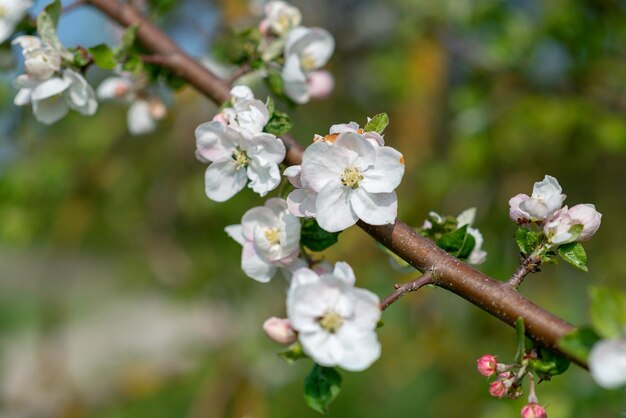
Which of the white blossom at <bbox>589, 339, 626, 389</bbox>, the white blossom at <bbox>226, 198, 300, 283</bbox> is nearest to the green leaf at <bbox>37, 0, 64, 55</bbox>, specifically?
the white blossom at <bbox>226, 198, 300, 283</bbox>

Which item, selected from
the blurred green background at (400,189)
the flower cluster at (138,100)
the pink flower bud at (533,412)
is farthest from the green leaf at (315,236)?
the blurred green background at (400,189)

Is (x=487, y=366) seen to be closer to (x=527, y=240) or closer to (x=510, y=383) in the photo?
(x=510, y=383)

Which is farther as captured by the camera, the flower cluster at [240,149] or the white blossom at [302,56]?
the white blossom at [302,56]

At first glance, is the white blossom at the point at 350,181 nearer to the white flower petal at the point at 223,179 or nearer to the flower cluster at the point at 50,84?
the white flower petal at the point at 223,179

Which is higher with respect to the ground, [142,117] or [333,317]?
[333,317]

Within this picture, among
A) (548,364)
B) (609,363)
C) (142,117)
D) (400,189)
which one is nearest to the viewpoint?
(609,363)

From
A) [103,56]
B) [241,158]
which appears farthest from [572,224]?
[103,56]

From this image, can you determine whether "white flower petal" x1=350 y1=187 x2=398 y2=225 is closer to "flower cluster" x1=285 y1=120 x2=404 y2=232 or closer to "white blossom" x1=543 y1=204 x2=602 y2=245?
"flower cluster" x1=285 y1=120 x2=404 y2=232

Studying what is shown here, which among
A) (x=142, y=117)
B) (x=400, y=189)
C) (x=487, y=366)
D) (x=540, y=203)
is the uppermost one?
(x=540, y=203)

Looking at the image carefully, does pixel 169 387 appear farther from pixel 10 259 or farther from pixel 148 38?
pixel 10 259
